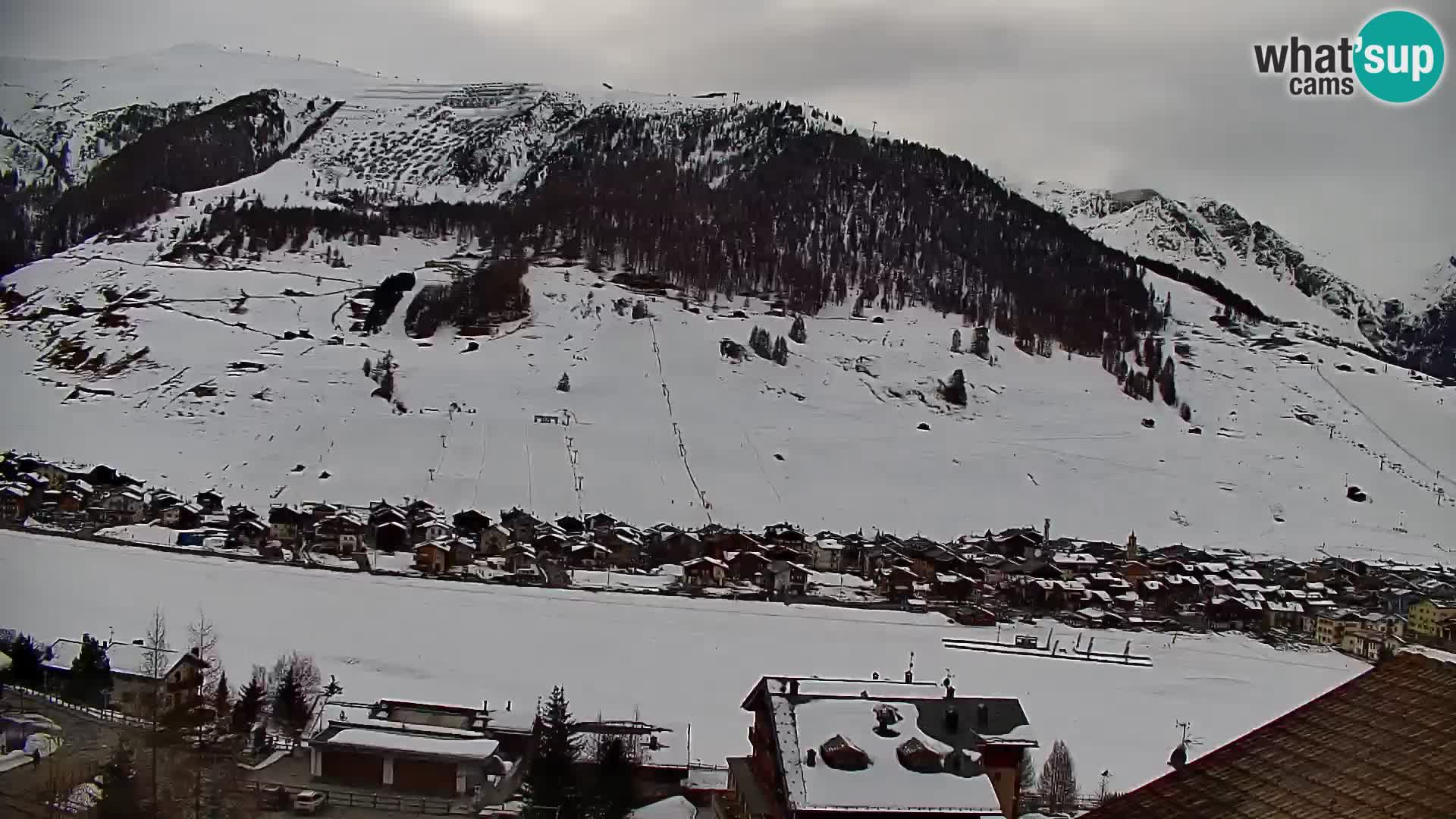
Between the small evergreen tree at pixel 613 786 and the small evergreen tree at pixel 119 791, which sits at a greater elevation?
the small evergreen tree at pixel 119 791

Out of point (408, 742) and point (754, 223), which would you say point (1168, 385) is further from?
point (408, 742)

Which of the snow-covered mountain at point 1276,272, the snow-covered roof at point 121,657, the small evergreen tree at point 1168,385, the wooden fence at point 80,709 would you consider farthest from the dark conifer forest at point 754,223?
the snow-covered mountain at point 1276,272

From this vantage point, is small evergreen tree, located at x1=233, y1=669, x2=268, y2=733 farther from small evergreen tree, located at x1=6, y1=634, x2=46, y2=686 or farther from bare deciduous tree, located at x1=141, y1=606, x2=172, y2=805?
small evergreen tree, located at x1=6, y1=634, x2=46, y2=686

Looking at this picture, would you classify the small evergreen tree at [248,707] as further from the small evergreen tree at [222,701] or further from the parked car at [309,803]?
the parked car at [309,803]

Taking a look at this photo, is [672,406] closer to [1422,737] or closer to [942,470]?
[942,470]

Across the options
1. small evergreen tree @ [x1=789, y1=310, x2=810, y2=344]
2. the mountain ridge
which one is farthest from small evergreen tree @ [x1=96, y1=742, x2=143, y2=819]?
the mountain ridge

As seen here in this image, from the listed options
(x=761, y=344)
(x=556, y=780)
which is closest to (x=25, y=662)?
(x=556, y=780)
